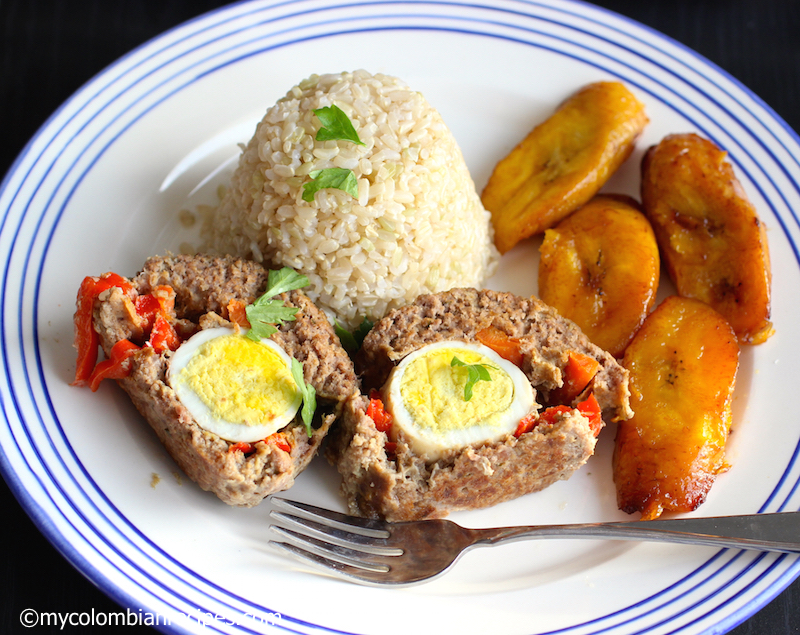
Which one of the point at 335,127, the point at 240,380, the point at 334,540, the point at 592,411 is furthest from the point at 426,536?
the point at 335,127

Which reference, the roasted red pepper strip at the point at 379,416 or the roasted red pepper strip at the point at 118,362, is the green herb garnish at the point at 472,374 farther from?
the roasted red pepper strip at the point at 118,362

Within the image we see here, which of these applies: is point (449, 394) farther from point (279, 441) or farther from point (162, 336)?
point (162, 336)

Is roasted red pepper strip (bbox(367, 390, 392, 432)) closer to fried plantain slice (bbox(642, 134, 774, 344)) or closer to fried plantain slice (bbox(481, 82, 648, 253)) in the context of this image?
fried plantain slice (bbox(481, 82, 648, 253))

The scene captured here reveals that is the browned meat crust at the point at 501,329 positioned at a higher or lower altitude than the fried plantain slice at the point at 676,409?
higher

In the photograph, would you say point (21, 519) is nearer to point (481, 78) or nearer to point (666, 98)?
point (481, 78)

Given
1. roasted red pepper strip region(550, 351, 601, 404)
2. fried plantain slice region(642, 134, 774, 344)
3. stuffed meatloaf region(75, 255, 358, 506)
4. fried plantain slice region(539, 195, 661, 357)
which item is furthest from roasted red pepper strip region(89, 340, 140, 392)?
fried plantain slice region(642, 134, 774, 344)


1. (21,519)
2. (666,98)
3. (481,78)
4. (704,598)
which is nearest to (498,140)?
(481,78)

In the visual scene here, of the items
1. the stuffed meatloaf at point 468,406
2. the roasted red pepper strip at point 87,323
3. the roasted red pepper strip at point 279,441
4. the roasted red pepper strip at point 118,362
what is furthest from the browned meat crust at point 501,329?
the roasted red pepper strip at point 87,323
